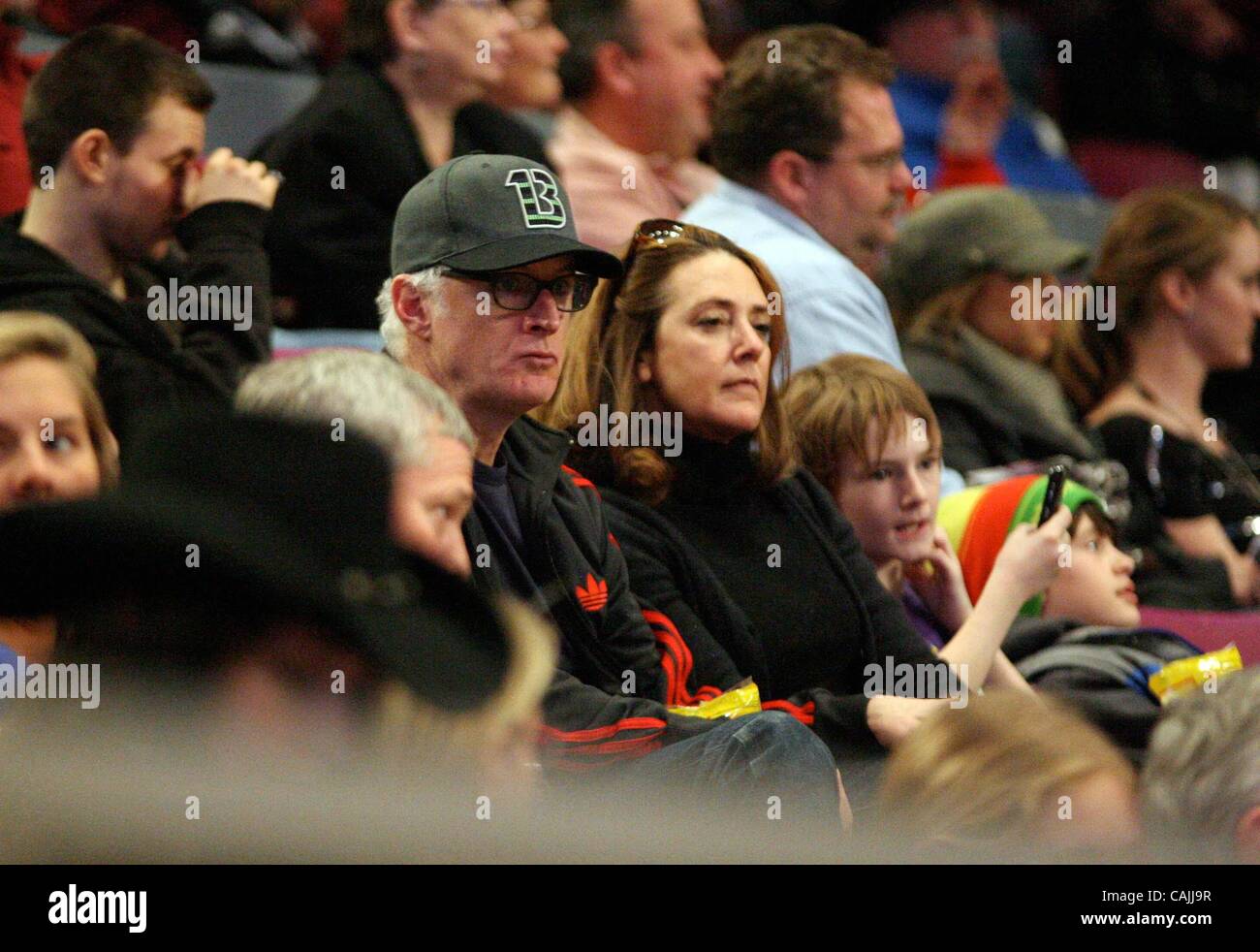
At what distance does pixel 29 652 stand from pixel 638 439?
132cm

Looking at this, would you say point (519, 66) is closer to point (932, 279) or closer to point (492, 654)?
point (932, 279)

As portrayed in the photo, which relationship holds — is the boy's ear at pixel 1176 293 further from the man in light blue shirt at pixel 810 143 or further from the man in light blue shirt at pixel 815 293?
the man in light blue shirt at pixel 815 293

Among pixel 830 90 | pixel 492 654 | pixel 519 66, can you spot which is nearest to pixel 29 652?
pixel 492 654

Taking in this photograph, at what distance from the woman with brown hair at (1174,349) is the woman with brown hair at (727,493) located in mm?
1535

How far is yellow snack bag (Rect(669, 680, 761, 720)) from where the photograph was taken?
2.78 meters

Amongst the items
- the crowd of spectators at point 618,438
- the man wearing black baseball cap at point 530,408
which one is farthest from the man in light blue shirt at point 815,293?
the man wearing black baseball cap at point 530,408

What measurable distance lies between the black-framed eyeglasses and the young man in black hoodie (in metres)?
0.78

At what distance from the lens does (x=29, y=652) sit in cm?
196

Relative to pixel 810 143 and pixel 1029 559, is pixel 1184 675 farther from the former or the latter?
pixel 810 143

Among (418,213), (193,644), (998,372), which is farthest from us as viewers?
(998,372)

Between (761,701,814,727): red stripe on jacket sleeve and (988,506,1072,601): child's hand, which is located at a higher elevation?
(988,506,1072,601): child's hand

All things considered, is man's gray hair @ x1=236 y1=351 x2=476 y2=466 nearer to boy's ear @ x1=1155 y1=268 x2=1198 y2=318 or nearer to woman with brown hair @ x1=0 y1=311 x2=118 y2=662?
woman with brown hair @ x1=0 y1=311 x2=118 y2=662

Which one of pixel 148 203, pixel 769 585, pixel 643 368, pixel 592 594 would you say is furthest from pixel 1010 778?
pixel 148 203

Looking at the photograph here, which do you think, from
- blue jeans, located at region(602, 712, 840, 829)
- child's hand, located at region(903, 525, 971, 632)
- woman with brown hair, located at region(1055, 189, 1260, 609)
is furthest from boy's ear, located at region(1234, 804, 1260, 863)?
woman with brown hair, located at region(1055, 189, 1260, 609)
